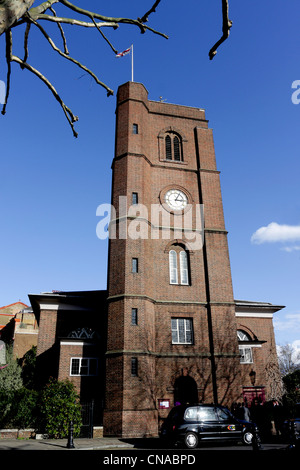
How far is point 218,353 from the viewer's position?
72.8ft

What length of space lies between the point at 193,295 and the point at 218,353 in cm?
388

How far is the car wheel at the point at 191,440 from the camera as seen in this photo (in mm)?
12967

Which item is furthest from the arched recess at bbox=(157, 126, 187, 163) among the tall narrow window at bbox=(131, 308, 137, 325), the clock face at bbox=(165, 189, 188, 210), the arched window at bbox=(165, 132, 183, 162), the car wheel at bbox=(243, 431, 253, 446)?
the car wheel at bbox=(243, 431, 253, 446)

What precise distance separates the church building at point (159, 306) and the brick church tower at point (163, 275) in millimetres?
71

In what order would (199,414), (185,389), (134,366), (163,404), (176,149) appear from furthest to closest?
(176,149)
(185,389)
(163,404)
(134,366)
(199,414)

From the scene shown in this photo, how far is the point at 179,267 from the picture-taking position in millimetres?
24578

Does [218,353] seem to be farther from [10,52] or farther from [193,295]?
[10,52]

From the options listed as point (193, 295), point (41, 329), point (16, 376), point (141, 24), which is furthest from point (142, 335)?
point (141, 24)

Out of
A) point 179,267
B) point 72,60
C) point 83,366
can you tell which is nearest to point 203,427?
point 83,366

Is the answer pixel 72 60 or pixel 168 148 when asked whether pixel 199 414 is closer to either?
pixel 72 60

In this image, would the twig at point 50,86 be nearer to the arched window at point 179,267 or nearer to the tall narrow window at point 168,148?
the arched window at point 179,267

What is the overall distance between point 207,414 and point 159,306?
956 cm

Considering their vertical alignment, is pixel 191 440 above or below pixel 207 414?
below

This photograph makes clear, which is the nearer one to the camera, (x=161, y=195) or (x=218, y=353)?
(x=218, y=353)
